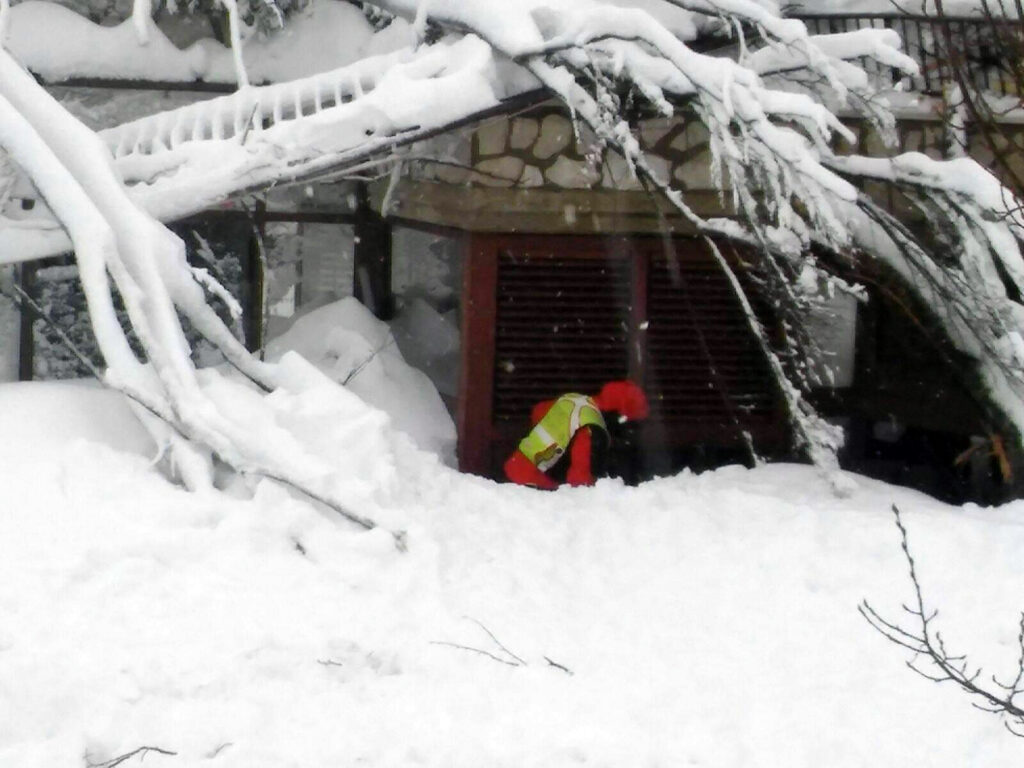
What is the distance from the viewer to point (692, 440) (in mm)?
9547

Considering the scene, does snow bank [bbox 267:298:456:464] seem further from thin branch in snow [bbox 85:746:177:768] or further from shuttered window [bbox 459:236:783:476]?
thin branch in snow [bbox 85:746:177:768]

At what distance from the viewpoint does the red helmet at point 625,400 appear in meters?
8.66

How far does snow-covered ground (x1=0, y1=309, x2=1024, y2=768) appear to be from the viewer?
4.61 metres

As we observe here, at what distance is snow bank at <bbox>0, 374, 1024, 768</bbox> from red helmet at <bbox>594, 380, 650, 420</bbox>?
1412 mm

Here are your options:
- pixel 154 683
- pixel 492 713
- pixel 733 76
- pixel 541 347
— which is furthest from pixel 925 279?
pixel 154 683

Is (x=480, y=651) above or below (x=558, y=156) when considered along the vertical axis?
below

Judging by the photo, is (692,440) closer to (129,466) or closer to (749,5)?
(749,5)

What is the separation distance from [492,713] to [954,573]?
2.67 m

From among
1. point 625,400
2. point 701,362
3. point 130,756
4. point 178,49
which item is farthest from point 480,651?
point 178,49

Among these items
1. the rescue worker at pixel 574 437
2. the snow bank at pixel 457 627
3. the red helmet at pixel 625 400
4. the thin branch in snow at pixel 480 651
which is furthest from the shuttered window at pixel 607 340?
A: the thin branch in snow at pixel 480 651

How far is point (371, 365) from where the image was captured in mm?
9594

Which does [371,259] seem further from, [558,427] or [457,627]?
[457,627]

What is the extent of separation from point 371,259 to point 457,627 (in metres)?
5.33

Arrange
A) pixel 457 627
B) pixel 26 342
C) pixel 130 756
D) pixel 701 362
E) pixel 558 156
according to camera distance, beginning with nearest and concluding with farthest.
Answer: pixel 130 756, pixel 457 627, pixel 558 156, pixel 701 362, pixel 26 342
